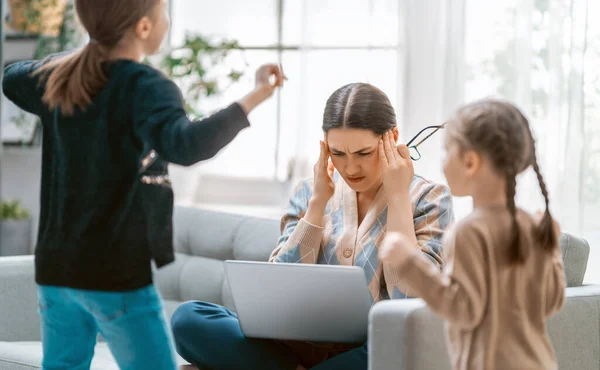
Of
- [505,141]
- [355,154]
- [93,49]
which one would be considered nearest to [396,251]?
[505,141]

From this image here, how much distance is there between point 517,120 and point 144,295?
0.70 metres

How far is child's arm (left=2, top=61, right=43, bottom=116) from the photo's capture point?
160 cm

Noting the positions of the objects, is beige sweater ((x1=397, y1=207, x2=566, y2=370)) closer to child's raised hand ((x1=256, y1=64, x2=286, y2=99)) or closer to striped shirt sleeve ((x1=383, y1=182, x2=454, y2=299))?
child's raised hand ((x1=256, y1=64, x2=286, y2=99))

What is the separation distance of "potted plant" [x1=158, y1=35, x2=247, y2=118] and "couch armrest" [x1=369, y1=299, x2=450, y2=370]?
2.68 metres

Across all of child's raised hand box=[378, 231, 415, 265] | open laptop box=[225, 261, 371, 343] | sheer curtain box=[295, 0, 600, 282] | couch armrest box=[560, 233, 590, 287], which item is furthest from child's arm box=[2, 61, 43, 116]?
sheer curtain box=[295, 0, 600, 282]

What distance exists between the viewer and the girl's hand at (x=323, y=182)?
85.0 inches

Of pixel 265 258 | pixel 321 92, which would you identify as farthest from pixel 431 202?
pixel 321 92

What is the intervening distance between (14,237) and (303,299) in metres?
3.18

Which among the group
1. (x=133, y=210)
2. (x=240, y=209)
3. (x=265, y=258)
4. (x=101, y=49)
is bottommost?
(x=240, y=209)

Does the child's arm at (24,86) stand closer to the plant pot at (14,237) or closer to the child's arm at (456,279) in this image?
the child's arm at (456,279)

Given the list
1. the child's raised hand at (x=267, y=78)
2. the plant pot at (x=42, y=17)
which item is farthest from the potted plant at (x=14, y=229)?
the child's raised hand at (x=267, y=78)

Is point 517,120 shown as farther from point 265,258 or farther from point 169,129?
point 265,258

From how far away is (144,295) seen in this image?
149 cm

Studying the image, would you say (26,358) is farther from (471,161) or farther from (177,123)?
(471,161)
